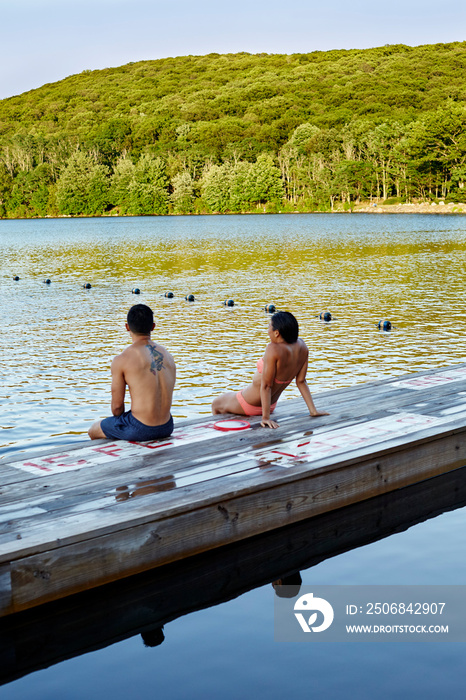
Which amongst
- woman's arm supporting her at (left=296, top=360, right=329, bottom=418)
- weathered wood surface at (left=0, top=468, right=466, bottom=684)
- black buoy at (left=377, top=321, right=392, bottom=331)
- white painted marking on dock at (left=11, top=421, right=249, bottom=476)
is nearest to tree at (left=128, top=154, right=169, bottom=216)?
black buoy at (left=377, top=321, right=392, bottom=331)

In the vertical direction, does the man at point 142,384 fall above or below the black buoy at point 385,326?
above

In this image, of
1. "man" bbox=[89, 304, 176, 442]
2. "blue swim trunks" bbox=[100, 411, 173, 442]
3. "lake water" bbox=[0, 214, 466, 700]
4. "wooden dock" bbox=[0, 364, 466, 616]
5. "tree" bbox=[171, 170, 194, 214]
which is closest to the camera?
"lake water" bbox=[0, 214, 466, 700]

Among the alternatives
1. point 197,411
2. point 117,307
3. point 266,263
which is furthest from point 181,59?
point 197,411

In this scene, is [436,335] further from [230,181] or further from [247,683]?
[230,181]

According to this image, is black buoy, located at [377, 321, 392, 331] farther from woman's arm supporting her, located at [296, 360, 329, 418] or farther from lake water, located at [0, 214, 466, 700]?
woman's arm supporting her, located at [296, 360, 329, 418]

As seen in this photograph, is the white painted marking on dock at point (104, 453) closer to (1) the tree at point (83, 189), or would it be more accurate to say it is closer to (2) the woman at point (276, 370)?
(2) the woman at point (276, 370)

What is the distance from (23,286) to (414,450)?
23.4m

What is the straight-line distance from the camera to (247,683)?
13.8 feet

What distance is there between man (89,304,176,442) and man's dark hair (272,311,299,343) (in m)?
0.97

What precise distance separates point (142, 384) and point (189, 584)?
1.70 meters

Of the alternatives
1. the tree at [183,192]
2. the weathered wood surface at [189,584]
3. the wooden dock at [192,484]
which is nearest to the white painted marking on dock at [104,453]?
the wooden dock at [192,484]

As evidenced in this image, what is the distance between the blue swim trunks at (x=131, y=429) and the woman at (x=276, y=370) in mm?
921

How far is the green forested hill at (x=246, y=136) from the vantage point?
10294 centimetres

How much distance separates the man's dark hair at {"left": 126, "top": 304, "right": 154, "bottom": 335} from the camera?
20.2 ft
